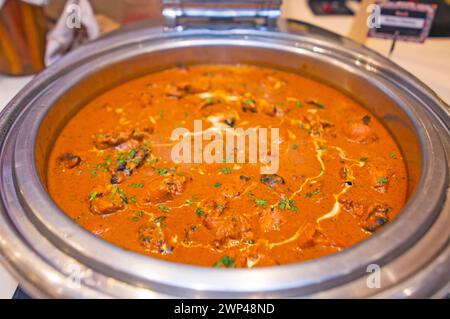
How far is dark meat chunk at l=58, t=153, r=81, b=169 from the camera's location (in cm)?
208

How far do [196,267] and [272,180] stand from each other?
787 mm

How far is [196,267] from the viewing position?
135 centimetres

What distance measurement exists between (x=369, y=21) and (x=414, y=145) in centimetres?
100

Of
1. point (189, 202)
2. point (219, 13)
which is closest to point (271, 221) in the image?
point (189, 202)

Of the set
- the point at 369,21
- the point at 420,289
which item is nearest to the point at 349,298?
the point at 420,289

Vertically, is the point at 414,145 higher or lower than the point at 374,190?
higher

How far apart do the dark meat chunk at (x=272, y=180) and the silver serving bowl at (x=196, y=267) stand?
589mm

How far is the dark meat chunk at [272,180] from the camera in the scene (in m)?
2.02

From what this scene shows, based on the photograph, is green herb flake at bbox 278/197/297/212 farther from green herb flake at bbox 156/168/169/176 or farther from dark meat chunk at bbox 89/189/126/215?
dark meat chunk at bbox 89/189/126/215

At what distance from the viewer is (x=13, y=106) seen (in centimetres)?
204

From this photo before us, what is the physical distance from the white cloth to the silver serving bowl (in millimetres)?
347

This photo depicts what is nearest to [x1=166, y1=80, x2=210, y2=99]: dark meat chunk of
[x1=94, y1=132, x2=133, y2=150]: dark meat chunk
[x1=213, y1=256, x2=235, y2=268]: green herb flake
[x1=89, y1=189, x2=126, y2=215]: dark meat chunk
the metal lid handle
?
the metal lid handle

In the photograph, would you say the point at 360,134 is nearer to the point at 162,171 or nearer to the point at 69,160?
Result: the point at 162,171
